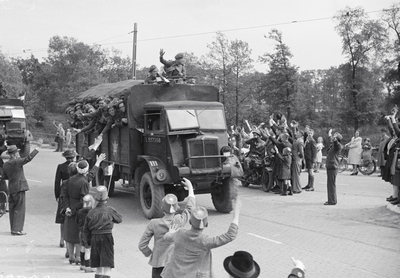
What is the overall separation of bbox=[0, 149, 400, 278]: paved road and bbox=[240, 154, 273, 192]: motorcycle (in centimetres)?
80

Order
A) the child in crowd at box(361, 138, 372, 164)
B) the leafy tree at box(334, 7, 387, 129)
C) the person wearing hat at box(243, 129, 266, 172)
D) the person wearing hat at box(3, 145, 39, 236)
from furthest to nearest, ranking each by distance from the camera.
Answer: the leafy tree at box(334, 7, 387, 129) → the child in crowd at box(361, 138, 372, 164) → the person wearing hat at box(243, 129, 266, 172) → the person wearing hat at box(3, 145, 39, 236)

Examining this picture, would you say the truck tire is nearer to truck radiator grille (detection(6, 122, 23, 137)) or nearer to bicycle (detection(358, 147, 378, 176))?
truck radiator grille (detection(6, 122, 23, 137))

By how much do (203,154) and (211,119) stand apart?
112 centimetres

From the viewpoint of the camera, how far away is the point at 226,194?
41.7 feet

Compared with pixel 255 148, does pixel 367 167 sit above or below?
below

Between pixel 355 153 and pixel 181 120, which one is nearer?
pixel 181 120

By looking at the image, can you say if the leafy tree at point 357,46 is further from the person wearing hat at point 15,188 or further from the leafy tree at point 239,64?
the person wearing hat at point 15,188

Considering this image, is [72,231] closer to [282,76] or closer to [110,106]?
[110,106]

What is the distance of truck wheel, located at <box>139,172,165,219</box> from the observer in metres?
11.9

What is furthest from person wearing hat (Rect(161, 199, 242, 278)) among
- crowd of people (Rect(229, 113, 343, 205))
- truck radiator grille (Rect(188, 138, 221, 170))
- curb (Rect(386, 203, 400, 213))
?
crowd of people (Rect(229, 113, 343, 205))

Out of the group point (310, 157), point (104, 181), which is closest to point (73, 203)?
point (104, 181)

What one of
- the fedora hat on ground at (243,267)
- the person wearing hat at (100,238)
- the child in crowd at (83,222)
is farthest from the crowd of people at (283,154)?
the fedora hat on ground at (243,267)

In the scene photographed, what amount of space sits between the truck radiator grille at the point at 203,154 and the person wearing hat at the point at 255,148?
210 inches

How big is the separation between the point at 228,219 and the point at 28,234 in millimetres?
4516
